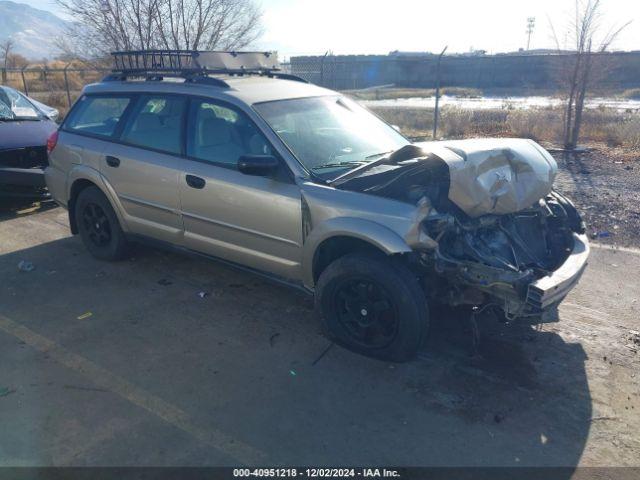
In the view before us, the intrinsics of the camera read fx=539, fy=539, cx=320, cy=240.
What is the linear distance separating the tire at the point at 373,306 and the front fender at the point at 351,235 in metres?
0.16

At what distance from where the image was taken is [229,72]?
5203 millimetres

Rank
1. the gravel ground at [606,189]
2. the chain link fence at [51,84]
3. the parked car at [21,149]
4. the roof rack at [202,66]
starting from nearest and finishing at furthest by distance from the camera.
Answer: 1. the roof rack at [202,66]
2. the gravel ground at [606,189]
3. the parked car at [21,149]
4. the chain link fence at [51,84]

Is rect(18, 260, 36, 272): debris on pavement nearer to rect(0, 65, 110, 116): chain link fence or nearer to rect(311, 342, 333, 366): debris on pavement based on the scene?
rect(311, 342, 333, 366): debris on pavement

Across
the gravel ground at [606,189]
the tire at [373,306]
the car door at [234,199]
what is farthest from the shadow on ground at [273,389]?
the gravel ground at [606,189]

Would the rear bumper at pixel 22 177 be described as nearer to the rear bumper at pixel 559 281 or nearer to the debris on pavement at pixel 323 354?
the debris on pavement at pixel 323 354

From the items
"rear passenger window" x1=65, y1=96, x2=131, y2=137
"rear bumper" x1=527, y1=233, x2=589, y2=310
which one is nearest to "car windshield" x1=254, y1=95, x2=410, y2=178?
"rear bumper" x1=527, y1=233, x2=589, y2=310

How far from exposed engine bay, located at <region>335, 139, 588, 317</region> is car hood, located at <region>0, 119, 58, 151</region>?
5.56 m

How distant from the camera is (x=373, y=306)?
3752mm

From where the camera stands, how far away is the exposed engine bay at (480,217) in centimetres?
342

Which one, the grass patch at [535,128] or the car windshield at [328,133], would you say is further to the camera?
the grass patch at [535,128]

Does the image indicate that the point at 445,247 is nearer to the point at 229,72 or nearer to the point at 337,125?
the point at 337,125

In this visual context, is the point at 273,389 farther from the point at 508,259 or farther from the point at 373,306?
the point at 508,259

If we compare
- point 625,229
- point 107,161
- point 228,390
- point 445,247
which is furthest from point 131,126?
point 625,229

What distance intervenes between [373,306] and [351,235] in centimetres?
52
